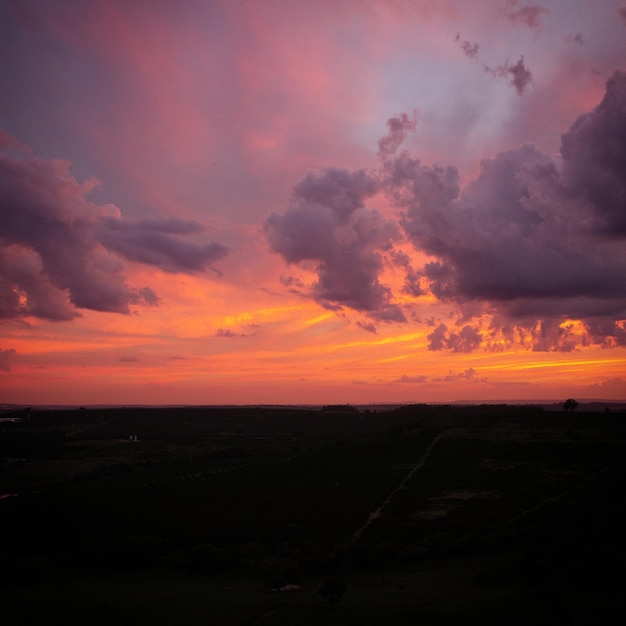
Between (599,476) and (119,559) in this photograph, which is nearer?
(119,559)

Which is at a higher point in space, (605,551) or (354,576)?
(605,551)

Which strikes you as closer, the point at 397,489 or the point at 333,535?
the point at 333,535

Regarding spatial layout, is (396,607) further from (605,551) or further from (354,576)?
(605,551)

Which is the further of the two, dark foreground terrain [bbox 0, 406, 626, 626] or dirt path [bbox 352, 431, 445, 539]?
dirt path [bbox 352, 431, 445, 539]

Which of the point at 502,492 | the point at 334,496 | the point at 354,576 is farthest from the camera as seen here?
the point at 334,496

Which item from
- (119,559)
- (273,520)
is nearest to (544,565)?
(273,520)

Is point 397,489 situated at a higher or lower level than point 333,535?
higher

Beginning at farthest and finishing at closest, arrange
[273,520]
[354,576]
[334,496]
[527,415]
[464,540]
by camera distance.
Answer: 1. [527,415]
2. [334,496]
3. [273,520]
4. [464,540]
5. [354,576]

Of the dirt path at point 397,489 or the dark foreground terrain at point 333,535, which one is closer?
the dark foreground terrain at point 333,535
